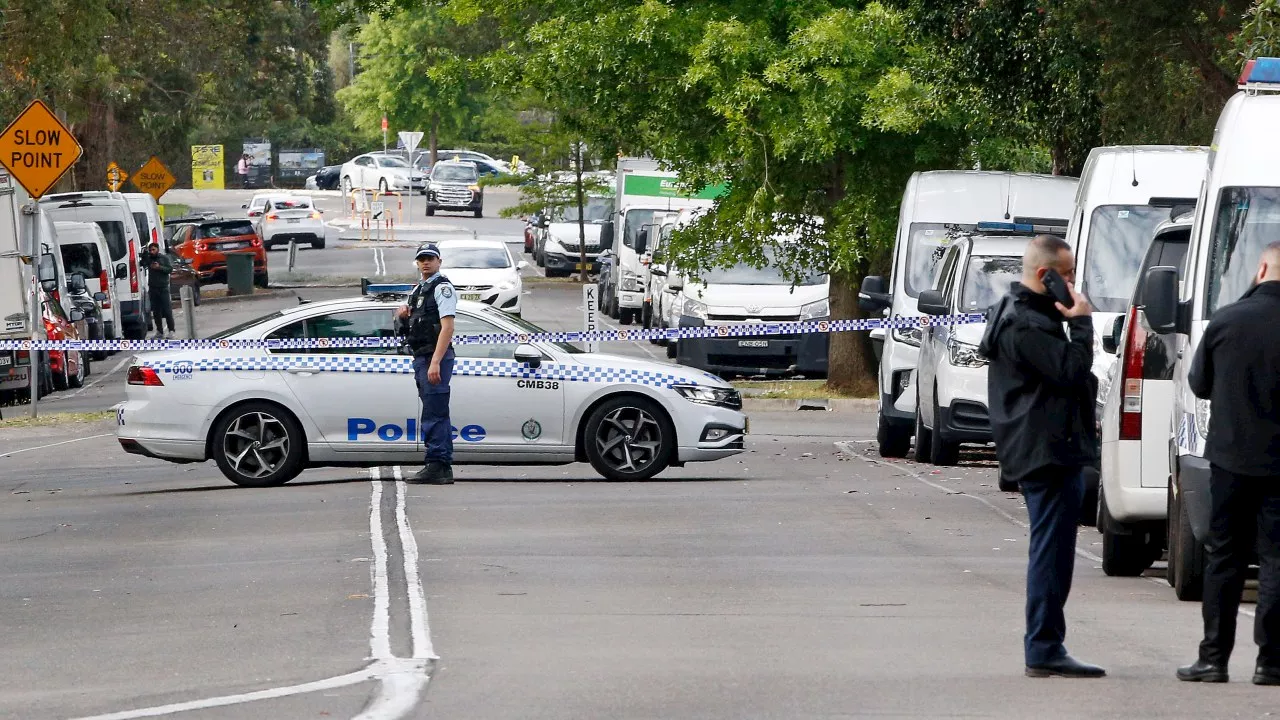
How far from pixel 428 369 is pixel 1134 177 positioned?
5598 millimetres

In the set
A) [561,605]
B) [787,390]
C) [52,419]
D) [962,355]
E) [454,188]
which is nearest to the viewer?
[561,605]

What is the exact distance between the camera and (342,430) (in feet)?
52.5

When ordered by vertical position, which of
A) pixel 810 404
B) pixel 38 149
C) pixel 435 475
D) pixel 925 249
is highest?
pixel 38 149

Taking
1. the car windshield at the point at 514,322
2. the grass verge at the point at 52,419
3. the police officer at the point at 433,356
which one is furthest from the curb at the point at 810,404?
the police officer at the point at 433,356

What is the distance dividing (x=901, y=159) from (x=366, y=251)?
117ft

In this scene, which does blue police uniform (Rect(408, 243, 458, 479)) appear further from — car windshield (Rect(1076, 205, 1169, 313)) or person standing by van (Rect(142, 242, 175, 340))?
person standing by van (Rect(142, 242, 175, 340))

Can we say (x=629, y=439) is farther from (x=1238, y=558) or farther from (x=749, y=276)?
(x=749, y=276)

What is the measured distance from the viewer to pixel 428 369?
1530cm

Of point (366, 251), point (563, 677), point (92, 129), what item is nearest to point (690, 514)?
point (563, 677)

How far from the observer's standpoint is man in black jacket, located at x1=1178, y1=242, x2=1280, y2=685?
7.95 metres

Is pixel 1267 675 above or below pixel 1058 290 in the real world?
below

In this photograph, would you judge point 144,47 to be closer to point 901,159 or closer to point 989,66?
point 901,159

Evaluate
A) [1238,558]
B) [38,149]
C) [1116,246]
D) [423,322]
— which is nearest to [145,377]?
[423,322]

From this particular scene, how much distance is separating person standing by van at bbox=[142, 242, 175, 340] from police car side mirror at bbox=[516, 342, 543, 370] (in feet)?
78.6
